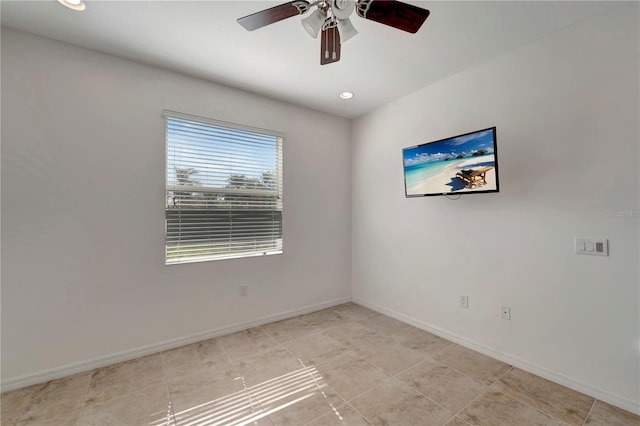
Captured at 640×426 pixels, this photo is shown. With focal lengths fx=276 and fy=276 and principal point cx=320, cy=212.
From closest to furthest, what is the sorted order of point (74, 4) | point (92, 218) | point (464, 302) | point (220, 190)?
point (74, 4)
point (92, 218)
point (464, 302)
point (220, 190)

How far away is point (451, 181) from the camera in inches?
94.3

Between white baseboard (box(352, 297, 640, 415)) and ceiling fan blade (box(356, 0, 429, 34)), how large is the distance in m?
2.60

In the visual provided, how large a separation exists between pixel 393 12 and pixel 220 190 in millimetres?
2197

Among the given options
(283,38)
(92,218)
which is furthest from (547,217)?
(92,218)

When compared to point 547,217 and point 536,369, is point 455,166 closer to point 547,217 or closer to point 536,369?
point 547,217

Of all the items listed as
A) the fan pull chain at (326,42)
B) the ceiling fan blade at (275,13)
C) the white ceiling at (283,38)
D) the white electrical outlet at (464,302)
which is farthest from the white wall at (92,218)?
the white electrical outlet at (464,302)

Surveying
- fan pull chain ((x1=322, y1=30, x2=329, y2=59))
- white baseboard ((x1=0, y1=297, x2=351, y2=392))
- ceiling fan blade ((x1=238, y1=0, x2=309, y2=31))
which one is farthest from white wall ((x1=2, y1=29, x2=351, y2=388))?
fan pull chain ((x1=322, y1=30, x2=329, y2=59))

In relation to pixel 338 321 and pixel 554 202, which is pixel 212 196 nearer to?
pixel 338 321

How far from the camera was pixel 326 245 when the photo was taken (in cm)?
369

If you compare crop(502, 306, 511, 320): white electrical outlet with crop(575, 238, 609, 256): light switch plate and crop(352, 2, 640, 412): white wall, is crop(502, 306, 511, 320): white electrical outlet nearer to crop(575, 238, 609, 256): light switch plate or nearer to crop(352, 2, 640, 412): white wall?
crop(352, 2, 640, 412): white wall

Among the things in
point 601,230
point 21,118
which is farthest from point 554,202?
point 21,118

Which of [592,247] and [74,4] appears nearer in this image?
[74,4]

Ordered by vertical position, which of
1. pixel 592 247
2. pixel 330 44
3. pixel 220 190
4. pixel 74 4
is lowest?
pixel 592 247

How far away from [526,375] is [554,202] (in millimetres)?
1359
